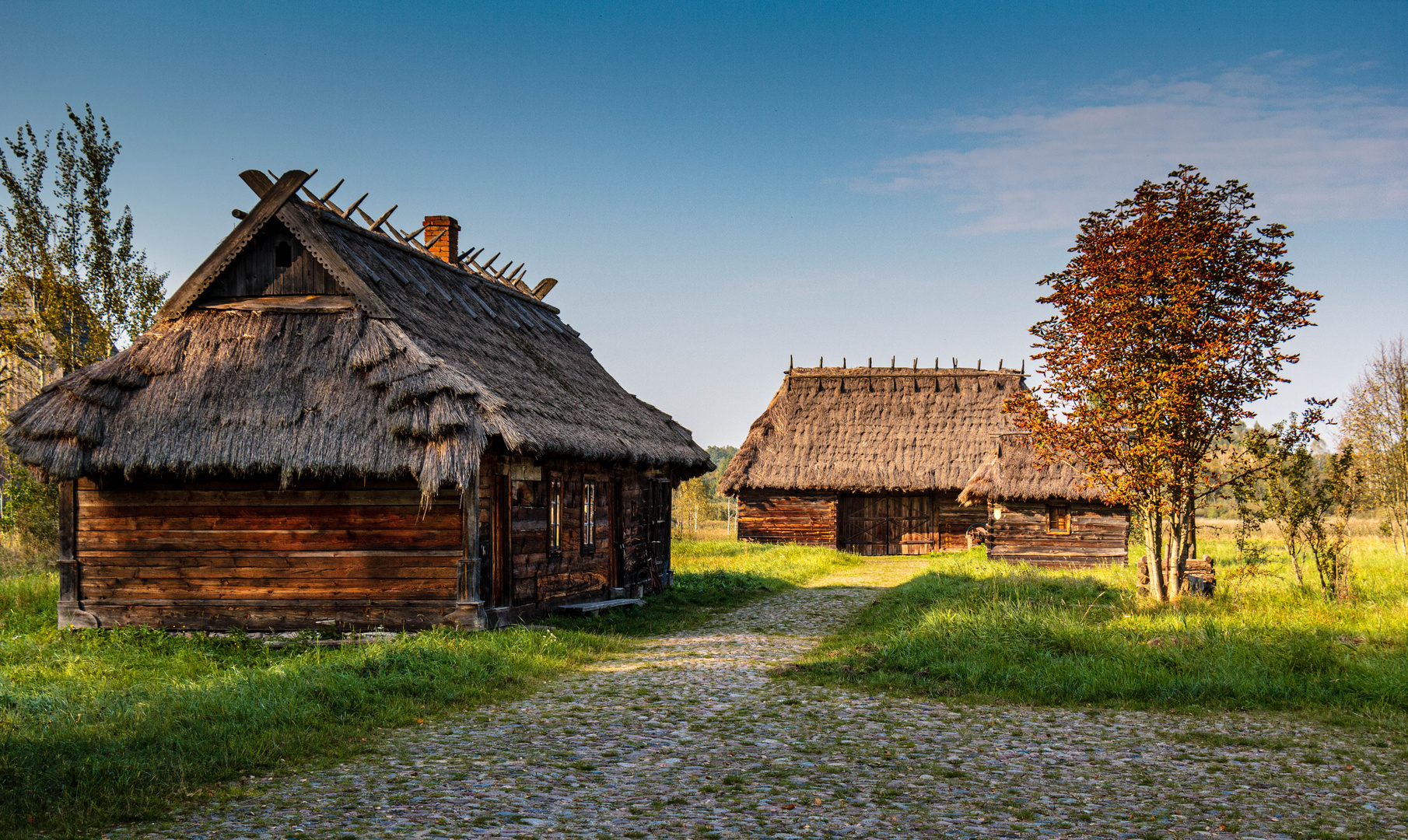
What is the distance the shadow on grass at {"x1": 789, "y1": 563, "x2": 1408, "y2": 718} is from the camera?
9336 millimetres

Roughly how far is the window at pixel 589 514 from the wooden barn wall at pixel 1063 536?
1451cm

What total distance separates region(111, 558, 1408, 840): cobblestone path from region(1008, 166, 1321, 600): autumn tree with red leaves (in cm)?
612

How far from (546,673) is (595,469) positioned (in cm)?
593

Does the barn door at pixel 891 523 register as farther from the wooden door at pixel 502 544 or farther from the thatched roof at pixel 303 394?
the wooden door at pixel 502 544

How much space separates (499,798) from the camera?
6.16 m

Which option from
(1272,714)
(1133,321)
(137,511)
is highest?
(1133,321)

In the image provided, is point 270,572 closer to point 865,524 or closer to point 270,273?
point 270,273

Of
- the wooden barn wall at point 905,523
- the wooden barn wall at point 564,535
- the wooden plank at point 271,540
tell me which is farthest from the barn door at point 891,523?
the wooden plank at point 271,540

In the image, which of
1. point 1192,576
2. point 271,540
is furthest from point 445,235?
point 1192,576

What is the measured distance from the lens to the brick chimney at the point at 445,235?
1953 cm

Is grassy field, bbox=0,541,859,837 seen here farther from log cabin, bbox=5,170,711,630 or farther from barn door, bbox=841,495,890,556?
barn door, bbox=841,495,890,556

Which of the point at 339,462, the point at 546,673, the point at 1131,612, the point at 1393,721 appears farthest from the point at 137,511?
the point at 1393,721

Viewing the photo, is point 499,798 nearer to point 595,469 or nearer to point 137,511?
point 137,511

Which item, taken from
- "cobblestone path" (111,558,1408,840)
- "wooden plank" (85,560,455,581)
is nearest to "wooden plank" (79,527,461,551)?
"wooden plank" (85,560,455,581)
